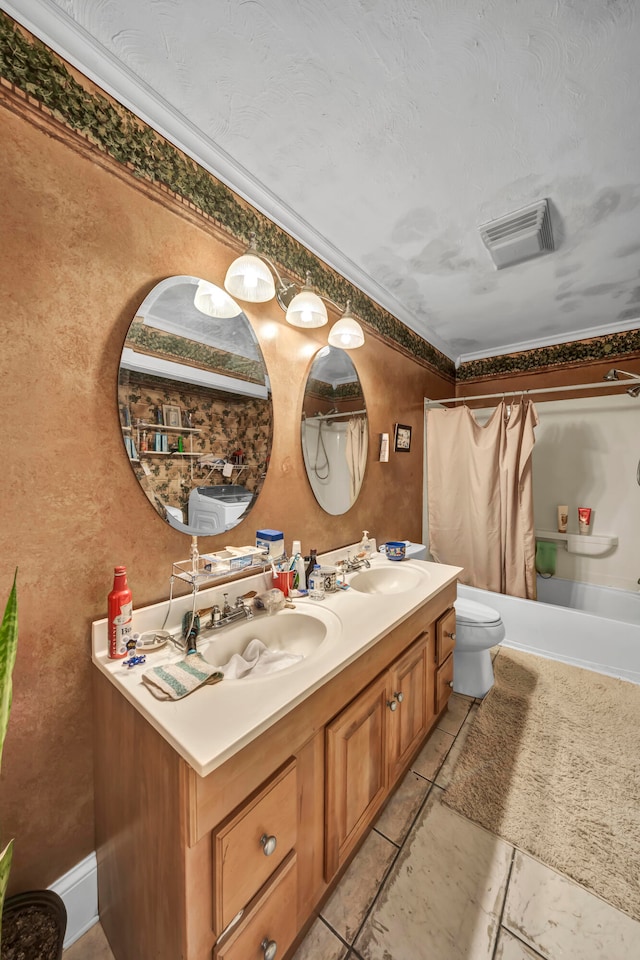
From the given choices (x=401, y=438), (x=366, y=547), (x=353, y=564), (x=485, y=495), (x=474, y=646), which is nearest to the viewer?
(x=353, y=564)

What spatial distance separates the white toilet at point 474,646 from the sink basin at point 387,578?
429 mm

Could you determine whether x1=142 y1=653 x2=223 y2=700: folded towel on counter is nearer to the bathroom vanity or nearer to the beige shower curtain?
the bathroom vanity

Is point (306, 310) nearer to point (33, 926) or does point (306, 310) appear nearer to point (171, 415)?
point (171, 415)

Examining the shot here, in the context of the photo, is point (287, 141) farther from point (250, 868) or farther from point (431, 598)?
point (250, 868)

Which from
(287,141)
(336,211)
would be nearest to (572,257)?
(336,211)

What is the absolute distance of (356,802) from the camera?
1.08 meters

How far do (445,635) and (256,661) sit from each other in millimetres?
1008

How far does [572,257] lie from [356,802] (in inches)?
103

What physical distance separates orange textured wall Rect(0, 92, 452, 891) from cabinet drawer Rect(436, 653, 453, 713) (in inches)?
51.9

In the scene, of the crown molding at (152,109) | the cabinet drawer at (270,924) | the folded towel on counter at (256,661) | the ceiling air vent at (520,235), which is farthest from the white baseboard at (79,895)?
the ceiling air vent at (520,235)

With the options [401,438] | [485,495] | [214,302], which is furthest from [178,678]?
[485,495]

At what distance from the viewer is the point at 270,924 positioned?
79 cm

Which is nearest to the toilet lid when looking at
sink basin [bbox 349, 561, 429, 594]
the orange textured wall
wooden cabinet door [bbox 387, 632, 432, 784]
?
sink basin [bbox 349, 561, 429, 594]

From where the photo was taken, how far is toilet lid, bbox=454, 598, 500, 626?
6.15 feet
